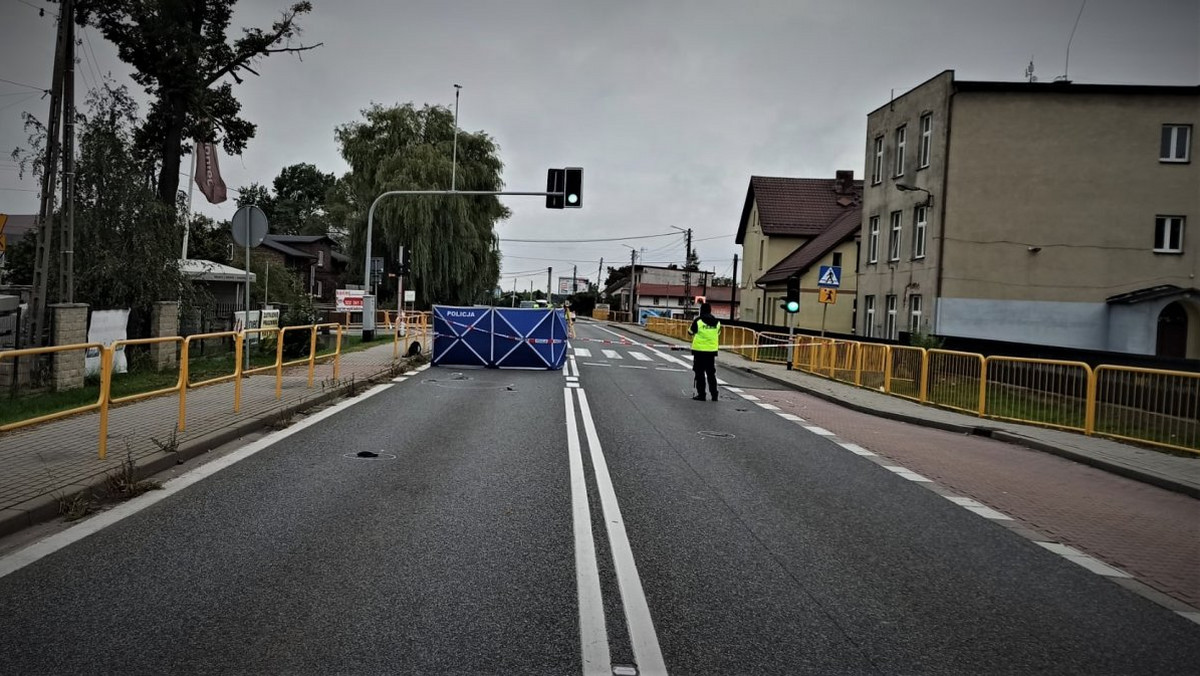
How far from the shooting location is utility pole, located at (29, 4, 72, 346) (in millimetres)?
14328

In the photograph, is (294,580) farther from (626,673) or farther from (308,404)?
(308,404)

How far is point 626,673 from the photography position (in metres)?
3.53

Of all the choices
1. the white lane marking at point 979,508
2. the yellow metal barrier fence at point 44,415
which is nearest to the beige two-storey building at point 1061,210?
the white lane marking at point 979,508

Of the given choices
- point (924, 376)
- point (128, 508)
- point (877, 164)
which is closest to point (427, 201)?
point (877, 164)

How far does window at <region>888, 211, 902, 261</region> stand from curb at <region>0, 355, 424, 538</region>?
969 inches

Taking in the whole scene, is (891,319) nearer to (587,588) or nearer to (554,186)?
(554,186)

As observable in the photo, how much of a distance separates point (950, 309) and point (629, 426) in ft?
65.3

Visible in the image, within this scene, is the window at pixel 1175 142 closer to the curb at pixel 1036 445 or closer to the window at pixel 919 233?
the window at pixel 919 233

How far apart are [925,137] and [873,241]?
18.2 ft

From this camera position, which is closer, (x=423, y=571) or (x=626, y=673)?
(x=626, y=673)

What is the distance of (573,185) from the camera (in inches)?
954

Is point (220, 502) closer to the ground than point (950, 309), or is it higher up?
closer to the ground

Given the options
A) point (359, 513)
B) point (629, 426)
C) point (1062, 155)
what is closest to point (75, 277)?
point (629, 426)

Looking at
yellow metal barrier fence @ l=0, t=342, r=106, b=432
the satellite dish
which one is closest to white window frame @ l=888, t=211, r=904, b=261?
the satellite dish
